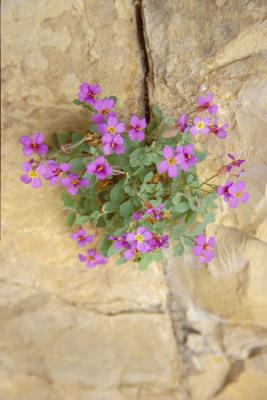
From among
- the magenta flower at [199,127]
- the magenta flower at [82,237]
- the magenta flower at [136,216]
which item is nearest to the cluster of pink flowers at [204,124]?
the magenta flower at [199,127]

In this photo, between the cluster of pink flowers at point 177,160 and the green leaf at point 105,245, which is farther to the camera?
the green leaf at point 105,245

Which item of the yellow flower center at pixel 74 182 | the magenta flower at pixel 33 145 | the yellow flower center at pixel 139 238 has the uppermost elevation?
the magenta flower at pixel 33 145

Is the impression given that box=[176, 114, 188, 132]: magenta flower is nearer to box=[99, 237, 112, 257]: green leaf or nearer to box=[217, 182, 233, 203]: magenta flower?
box=[217, 182, 233, 203]: magenta flower

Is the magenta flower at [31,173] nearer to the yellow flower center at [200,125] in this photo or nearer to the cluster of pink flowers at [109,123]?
the cluster of pink flowers at [109,123]

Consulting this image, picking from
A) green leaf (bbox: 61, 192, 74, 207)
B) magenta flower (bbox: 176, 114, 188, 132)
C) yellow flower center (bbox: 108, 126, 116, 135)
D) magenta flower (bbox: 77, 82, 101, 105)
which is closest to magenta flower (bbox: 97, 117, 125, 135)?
yellow flower center (bbox: 108, 126, 116, 135)

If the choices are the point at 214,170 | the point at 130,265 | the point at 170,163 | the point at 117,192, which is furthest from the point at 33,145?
the point at 130,265

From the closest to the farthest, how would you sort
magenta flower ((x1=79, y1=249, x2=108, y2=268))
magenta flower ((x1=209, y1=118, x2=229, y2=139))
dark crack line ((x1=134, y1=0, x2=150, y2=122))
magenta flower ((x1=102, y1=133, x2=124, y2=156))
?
magenta flower ((x1=102, y1=133, x2=124, y2=156)) < magenta flower ((x1=209, y1=118, x2=229, y2=139)) < dark crack line ((x1=134, y1=0, x2=150, y2=122)) < magenta flower ((x1=79, y1=249, x2=108, y2=268))
